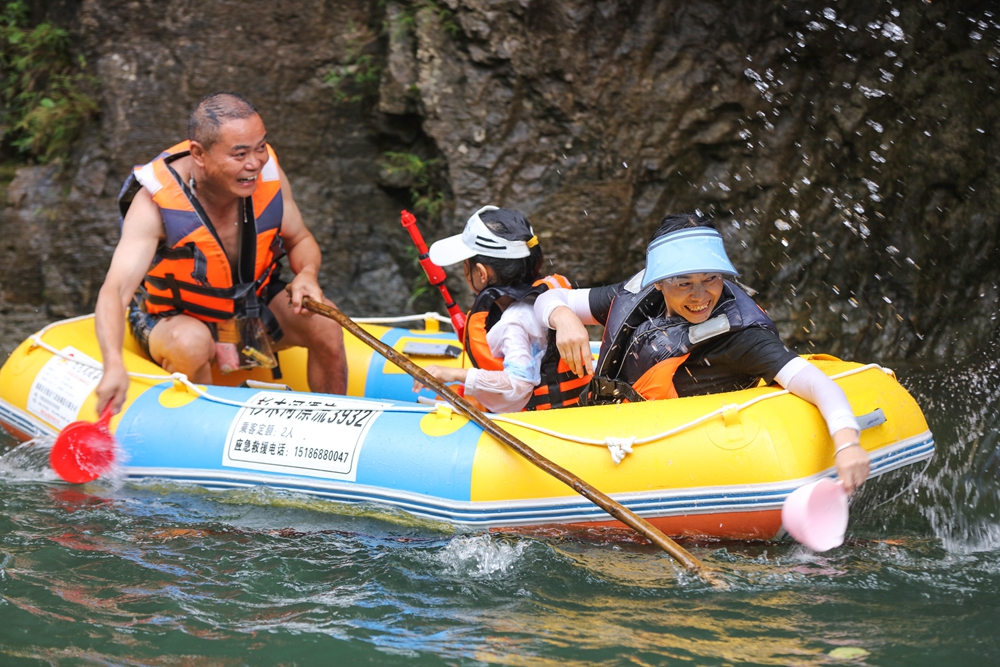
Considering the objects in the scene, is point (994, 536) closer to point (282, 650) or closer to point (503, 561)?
point (503, 561)

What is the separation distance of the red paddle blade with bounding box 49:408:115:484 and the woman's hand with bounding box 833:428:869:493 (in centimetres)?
267

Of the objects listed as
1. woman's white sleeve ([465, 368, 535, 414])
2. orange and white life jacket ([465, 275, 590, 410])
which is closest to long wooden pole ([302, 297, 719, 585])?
woman's white sleeve ([465, 368, 535, 414])

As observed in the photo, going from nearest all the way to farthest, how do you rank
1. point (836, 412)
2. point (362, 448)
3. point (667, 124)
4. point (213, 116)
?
point (836, 412)
point (362, 448)
point (213, 116)
point (667, 124)

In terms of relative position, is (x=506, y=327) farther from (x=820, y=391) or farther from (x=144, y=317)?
(x=144, y=317)

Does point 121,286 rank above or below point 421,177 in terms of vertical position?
below

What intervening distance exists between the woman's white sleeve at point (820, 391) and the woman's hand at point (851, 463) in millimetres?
63

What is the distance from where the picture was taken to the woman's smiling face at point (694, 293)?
307 centimetres

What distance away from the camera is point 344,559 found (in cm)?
322

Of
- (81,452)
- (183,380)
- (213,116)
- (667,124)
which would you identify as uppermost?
(667,124)

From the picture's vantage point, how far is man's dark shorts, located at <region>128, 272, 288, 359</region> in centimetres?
432

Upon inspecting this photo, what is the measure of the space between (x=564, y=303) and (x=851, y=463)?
1198 mm

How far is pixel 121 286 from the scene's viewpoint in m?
3.77

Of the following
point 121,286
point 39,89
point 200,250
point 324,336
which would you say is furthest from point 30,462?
point 39,89

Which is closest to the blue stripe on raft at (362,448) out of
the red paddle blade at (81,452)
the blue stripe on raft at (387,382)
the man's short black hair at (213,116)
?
the red paddle blade at (81,452)
